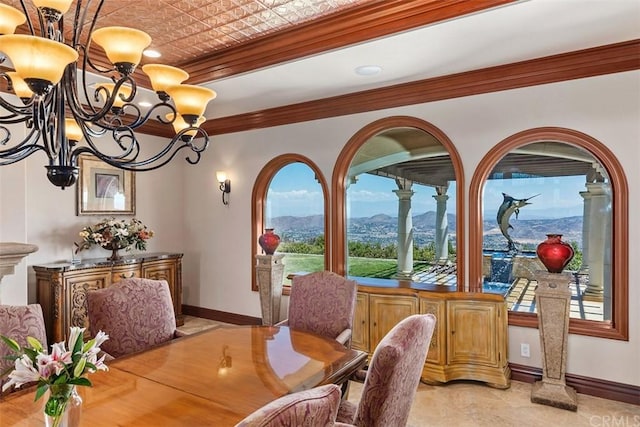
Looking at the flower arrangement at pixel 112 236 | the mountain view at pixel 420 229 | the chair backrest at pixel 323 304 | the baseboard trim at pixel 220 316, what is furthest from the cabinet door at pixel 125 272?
the chair backrest at pixel 323 304

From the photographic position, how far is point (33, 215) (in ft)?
13.4

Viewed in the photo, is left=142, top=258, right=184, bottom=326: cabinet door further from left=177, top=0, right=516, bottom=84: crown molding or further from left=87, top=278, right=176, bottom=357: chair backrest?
left=177, top=0, right=516, bottom=84: crown molding

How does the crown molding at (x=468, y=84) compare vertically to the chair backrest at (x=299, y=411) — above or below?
above

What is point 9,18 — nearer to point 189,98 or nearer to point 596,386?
point 189,98

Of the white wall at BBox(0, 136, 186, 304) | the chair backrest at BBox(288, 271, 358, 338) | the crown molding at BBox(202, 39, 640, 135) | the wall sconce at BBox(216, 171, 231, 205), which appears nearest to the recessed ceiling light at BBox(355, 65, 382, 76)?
the crown molding at BBox(202, 39, 640, 135)

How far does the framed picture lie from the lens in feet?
14.6

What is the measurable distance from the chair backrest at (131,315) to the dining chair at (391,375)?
1.61 metres

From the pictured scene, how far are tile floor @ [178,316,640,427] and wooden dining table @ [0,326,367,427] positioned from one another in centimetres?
119

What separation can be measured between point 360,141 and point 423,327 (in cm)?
289

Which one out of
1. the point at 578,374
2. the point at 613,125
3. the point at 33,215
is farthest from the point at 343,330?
the point at 33,215

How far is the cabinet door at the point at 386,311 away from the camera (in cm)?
340

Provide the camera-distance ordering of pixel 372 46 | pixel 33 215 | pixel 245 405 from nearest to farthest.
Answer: pixel 245 405
pixel 372 46
pixel 33 215

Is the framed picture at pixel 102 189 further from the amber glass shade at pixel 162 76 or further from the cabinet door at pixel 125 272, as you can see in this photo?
the amber glass shade at pixel 162 76

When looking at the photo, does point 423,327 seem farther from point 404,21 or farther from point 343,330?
point 404,21
